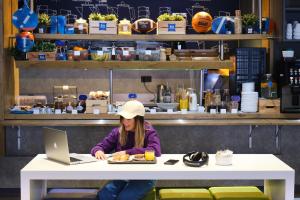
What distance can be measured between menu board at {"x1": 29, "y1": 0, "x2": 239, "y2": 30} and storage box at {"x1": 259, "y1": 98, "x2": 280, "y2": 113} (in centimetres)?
298

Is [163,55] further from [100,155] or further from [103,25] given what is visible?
[100,155]

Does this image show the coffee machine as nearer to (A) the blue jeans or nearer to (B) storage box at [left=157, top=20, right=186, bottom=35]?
(B) storage box at [left=157, top=20, right=186, bottom=35]

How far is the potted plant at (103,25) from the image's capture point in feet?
25.8

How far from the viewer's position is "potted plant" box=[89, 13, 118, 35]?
7860 millimetres

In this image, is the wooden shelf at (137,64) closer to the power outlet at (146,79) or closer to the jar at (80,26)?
the jar at (80,26)

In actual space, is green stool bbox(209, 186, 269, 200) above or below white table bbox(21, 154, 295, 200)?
below

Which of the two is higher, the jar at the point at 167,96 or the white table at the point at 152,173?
the jar at the point at 167,96

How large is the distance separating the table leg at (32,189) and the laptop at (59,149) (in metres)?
0.26

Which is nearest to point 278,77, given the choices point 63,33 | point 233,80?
point 233,80

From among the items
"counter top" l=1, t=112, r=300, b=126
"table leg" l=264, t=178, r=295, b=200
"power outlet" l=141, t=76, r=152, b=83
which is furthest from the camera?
"power outlet" l=141, t=76, r=152, b=83

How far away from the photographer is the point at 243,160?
5.22 metres

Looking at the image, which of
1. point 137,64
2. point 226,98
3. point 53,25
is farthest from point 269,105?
point 53,25

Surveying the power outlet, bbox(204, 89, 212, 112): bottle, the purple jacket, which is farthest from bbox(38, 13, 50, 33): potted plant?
the purple jacket

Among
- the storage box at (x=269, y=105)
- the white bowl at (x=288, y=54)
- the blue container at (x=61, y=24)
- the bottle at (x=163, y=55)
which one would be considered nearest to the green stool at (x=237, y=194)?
the storage box at (x=269, y=105)
